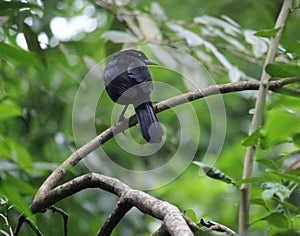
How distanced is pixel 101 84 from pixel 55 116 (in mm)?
581

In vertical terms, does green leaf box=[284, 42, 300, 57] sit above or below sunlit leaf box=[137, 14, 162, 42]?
above

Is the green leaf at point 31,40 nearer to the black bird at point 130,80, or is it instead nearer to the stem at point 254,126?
the black bird at point 130,80

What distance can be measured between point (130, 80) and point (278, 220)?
1.07 metres

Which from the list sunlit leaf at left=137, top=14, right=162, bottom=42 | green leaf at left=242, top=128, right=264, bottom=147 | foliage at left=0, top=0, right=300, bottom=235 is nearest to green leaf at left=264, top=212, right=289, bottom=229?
foliage at left=0, top=0, right=300, bottom=235

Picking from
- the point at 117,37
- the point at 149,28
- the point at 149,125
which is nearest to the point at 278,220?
the point at 149,125

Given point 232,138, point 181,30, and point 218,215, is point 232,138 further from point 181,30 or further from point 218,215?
point 181,30

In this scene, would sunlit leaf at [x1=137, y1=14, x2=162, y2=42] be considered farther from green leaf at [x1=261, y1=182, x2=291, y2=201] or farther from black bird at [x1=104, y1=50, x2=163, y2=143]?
green leaf at [x1=261, y1=182, x2=291, y2=201]

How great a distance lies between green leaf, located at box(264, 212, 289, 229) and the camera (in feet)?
3.86

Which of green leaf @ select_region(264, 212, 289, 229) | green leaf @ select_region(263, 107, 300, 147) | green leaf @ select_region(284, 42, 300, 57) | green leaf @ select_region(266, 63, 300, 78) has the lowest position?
green leaf @ select_region(263, 107, 300, 147)

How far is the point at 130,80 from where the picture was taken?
2137mm

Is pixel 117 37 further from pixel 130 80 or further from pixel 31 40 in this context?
pixel 31 40

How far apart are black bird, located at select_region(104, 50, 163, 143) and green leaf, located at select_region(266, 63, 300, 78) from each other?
2.04 ft

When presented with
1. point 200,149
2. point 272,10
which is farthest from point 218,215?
point 272,10

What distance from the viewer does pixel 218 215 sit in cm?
286
